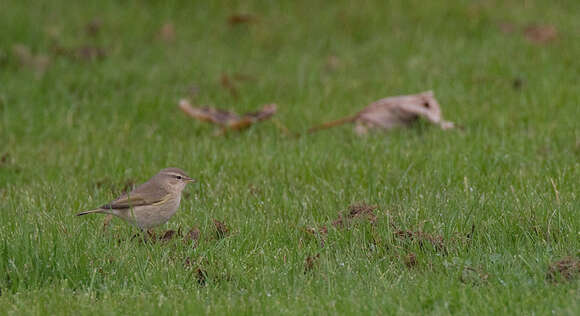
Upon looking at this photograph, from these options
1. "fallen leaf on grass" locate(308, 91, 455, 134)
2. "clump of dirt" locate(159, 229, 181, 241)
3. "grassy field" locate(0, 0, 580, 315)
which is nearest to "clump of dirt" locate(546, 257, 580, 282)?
"grassy field" locate(0, 0, 580, 315)

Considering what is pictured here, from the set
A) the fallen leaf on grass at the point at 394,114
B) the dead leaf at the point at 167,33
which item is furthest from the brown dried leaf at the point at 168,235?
the dead leaf at the point at 167,33

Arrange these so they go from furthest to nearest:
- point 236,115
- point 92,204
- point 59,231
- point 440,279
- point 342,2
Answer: point 342,2, point 236,115, point 92,204, point 59,231, point 440,279

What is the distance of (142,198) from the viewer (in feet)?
21.6

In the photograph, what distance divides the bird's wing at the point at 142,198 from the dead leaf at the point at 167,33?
6.92 m

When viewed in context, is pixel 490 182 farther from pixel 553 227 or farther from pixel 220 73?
pixel 220 73

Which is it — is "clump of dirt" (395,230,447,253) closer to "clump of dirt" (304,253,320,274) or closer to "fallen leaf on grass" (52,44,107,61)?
"clump of dirt" (304,253,320,274)

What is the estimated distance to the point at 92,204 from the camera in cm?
725

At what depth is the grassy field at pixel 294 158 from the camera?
5395mm

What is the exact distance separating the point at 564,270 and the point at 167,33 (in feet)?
30.6

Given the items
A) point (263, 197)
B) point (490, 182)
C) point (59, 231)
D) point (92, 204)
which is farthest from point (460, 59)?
point (59, 231)

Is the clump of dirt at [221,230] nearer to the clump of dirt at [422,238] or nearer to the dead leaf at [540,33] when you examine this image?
Result: the clump of dirt at [422,238]

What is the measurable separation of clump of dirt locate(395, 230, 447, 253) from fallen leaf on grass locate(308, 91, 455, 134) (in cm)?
331

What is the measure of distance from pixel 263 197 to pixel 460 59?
18.4ft

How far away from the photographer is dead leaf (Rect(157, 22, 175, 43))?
13.3 metres
